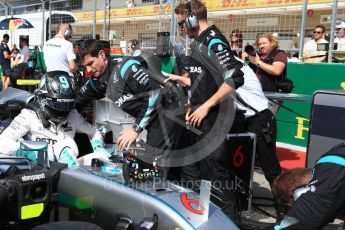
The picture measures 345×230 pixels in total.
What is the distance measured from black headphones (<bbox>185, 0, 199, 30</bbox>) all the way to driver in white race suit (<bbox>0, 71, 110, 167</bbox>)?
36.5 inches

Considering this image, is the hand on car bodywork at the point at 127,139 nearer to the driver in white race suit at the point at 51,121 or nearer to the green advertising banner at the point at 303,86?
the driver in white race suit at the point at 51,121

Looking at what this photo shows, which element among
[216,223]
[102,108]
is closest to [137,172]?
[216,223]

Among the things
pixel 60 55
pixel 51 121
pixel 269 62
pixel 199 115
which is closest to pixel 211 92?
pixel 199 115

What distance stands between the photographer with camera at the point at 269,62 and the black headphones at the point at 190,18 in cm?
171

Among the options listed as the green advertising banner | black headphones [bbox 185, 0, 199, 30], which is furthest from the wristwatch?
the green advertising banner

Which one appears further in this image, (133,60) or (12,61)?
(12,61)

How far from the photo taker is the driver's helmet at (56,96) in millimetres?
2715

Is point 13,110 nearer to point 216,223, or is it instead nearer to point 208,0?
point 216,223

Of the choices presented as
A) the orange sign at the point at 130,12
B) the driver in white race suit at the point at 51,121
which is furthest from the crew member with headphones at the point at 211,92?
the orange sign at the point at 130,12

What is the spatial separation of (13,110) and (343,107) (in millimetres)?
2496

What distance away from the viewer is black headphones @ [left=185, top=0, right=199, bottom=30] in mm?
3119

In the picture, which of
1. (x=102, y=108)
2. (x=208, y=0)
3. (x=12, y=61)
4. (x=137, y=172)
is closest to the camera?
(x=137, y=172)

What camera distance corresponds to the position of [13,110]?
3.48 metres

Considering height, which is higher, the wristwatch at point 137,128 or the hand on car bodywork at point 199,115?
the hand on car bodywork at point 199,115
